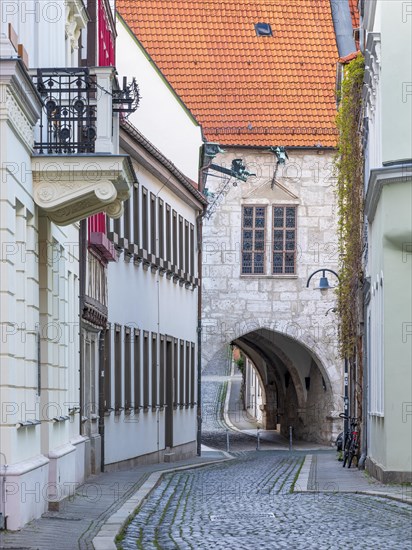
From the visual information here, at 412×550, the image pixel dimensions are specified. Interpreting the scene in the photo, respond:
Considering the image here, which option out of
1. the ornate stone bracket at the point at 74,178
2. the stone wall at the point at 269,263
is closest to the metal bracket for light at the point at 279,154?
the stone wall at the point at 269,263

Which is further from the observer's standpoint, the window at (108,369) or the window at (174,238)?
the window at (174,238)

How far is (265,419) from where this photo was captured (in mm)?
56781

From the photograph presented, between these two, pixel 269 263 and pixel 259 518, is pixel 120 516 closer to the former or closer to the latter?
pixel 259 518

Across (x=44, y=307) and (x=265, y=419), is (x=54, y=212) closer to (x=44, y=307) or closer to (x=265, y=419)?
(x=44, y=307)

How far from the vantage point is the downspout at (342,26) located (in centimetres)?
4734

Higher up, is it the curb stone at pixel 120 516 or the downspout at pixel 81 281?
the downspout at pixel 81 281

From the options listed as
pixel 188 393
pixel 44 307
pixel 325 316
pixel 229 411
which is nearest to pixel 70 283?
pixel 44 307

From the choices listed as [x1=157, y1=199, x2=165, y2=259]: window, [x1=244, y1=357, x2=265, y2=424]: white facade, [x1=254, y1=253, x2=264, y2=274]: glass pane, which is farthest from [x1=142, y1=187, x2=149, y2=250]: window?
[x1=244, y1=357, x2=265, y2=424]: white facade

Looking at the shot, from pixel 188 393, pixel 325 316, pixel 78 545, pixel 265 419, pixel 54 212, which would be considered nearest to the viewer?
pixel 78 545

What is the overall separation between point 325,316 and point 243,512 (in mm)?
28068

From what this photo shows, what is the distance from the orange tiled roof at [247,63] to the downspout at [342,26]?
0.20 meters

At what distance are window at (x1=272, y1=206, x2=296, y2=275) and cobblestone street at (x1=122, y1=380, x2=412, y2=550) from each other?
20.4m

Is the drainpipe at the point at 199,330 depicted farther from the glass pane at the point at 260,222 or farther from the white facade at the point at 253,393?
the white facade at the point at 253,393

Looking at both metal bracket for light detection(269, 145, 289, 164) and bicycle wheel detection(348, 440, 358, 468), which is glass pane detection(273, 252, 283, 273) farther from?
bicycle wheel detection(348, 440, 358, 468)
